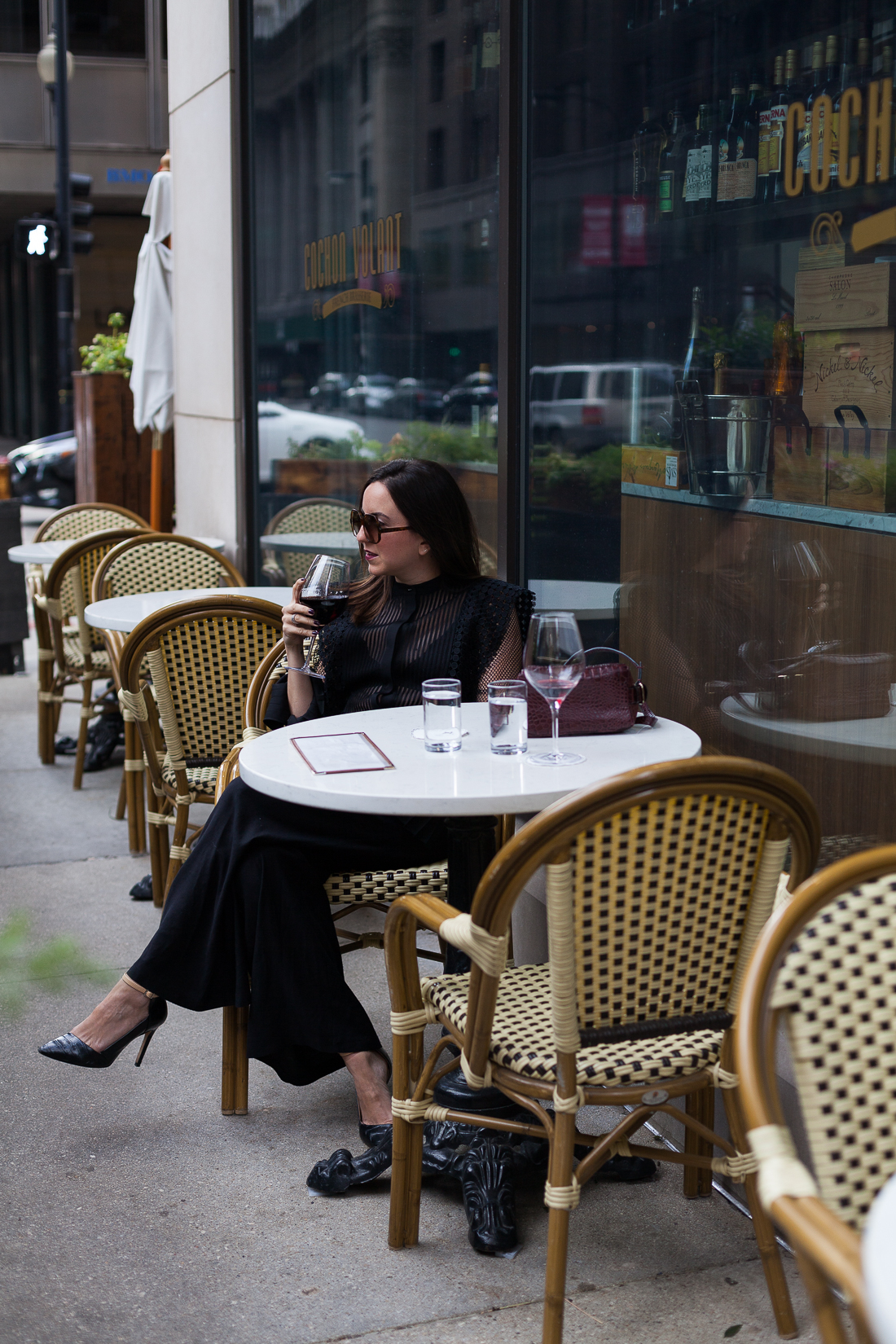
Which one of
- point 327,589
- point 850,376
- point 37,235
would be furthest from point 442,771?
point 37,235

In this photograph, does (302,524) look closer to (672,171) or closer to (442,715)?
(672,171)

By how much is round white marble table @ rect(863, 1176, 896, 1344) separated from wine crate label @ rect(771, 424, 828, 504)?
6.42ft

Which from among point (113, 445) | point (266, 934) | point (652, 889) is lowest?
point (266, 934)

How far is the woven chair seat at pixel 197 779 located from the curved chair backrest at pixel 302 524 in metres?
2.12

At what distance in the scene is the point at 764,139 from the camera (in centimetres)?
304

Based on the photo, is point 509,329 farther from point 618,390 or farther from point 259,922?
point 259,922

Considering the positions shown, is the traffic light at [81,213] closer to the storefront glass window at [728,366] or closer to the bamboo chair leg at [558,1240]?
the storefront glass window at [728,366]

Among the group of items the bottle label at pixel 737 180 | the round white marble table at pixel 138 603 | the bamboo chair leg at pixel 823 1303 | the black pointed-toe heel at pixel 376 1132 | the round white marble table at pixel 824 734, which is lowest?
the black pointed-toe heel at pixel 376 1132

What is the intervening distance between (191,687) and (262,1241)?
1.86m

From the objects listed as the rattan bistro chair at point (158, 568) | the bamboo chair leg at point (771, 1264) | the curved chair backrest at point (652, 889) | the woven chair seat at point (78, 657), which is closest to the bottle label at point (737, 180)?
the curved chair backrest at point (652, 889)

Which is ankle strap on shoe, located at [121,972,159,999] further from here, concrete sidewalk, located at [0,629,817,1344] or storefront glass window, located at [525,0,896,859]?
storefront glass window, located at [525,0,896,859]

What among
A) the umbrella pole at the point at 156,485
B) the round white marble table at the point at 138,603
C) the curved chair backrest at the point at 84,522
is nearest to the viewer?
the round white marble table at the point at 138,603

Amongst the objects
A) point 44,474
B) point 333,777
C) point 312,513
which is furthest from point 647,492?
point 44,474

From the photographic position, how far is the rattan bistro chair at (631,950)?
2.03 m
